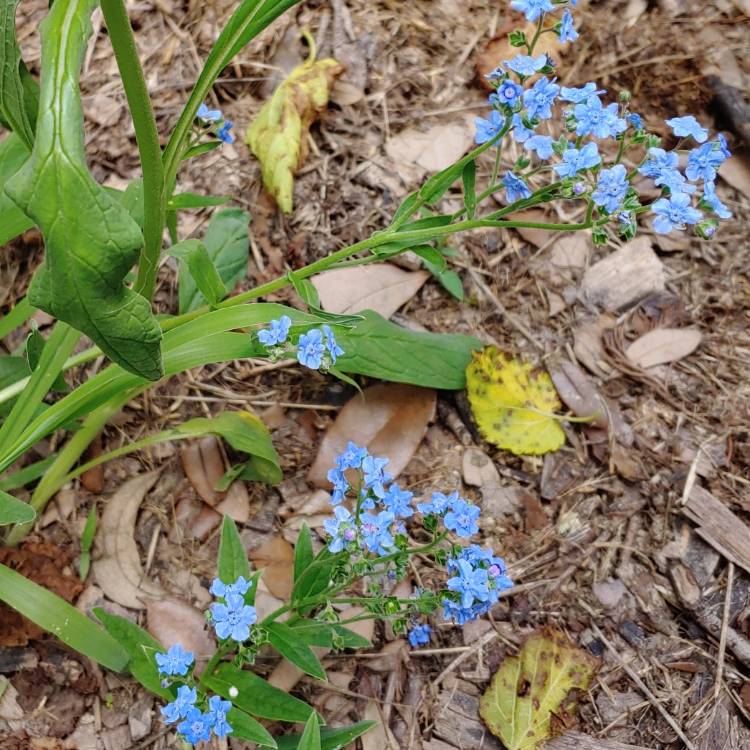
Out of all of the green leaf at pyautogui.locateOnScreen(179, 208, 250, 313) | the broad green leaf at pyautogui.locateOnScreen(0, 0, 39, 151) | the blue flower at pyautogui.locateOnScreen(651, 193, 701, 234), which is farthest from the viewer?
the green leaf at pyautogui.locateOnScreen(179, 208, 250, 313)

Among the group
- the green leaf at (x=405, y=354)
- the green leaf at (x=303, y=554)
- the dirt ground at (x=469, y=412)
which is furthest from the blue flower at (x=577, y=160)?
the green leaf at (x=303, y=554)

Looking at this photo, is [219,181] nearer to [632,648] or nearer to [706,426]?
[706,426]

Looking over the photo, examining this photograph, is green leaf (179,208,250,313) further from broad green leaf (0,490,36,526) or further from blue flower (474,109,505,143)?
blue flower (474,109,505,143)

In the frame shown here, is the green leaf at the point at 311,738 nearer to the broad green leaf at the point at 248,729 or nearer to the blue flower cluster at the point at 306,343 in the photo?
the broad green leaf at the point at 248,729

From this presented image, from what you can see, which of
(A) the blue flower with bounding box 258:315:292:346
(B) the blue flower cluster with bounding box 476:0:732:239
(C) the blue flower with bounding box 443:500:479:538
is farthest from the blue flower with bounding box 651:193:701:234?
(A) the blue flower with bounding box 258:315:292:346

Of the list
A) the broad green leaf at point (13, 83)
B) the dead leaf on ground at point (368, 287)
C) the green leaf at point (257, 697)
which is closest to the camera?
the broad green leaf at point (13, 83)

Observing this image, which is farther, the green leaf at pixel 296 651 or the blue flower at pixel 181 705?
the green leaf at pixel 296 651
